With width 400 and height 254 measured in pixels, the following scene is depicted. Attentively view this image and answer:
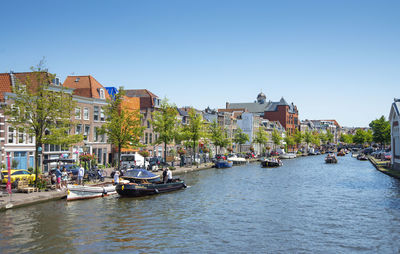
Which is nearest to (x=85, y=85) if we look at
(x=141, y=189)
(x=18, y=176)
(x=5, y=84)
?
(x=5, y=84)

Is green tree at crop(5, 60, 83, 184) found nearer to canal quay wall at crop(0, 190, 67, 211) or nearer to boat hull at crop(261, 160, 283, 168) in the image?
canal quay wall at crop(0, 190, 67, 211)

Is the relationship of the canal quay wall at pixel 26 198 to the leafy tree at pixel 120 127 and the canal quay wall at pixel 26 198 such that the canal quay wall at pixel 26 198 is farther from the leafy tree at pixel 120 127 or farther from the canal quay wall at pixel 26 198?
the leafy tree at pixel 120 127

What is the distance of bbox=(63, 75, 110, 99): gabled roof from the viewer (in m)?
63.9

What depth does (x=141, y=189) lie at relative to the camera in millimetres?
37625

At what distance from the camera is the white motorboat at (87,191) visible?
33.8 meters

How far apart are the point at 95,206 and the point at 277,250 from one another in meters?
17.6

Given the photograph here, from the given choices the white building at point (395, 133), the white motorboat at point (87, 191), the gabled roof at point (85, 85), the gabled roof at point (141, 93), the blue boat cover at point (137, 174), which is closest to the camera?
the white motorboat at point (87, 191)

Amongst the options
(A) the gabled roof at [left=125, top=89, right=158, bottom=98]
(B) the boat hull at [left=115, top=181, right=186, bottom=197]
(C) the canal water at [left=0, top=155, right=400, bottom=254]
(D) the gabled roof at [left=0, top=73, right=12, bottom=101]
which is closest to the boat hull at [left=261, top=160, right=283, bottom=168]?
(A) the gabled roof at [left=125, top=89, right=158, bottom=98]

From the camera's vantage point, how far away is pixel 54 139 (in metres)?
35.3

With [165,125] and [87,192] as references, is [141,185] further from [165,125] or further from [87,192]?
[165,125]

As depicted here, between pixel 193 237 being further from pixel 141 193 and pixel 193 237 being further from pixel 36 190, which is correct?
pixel 36 190

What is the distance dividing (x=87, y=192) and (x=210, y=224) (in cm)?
1465

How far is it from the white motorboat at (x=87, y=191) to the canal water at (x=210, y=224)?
920 millimetres

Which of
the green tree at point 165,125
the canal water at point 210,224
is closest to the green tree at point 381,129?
the green tree at point 165,125
